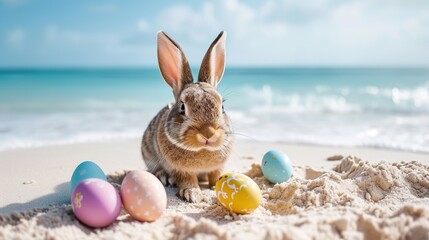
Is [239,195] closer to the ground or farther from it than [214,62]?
closer to the ground

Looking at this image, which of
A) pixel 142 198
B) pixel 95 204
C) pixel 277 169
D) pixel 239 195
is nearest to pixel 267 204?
pixel 239 195

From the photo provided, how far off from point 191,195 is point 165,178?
572 millimetres

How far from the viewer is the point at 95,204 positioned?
2.81 metres

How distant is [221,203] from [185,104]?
0.93 meters

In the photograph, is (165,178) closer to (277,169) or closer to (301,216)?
(277,169)

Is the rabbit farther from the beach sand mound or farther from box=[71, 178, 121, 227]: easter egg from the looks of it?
box=[71, 178, 121, 227]: easter egg

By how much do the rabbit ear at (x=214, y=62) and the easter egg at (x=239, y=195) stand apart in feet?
4.20

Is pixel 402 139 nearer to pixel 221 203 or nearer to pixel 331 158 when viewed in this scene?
pixel 331 158

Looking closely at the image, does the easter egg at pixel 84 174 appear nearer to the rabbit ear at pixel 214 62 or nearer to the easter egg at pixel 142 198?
the easter egg at pixel 142 198

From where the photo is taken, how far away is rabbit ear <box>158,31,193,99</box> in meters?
4.14

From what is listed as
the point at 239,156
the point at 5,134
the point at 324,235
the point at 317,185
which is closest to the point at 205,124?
the point at 317,185

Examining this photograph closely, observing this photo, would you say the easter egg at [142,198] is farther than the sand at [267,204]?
Yes

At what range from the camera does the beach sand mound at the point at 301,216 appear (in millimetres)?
2568

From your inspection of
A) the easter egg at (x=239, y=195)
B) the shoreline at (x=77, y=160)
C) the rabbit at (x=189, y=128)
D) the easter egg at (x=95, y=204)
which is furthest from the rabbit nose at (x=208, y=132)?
the easter egg at (x=95, y=204)
